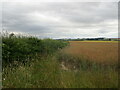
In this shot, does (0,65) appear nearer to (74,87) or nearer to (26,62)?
(26,62)

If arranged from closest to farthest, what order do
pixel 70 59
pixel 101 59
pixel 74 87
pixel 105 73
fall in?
pixel 74 87 < pixel 105 73 < pixel 101 59 < pixel 70 59

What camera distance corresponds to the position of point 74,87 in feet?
8.29

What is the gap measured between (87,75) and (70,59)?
1.63 meters

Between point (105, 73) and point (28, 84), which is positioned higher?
point (105, 73)

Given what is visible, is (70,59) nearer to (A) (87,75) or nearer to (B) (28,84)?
(A) (87,75)

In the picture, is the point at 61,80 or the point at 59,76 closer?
the point at 61,80

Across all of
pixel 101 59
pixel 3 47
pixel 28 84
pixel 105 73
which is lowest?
pixel 28 84

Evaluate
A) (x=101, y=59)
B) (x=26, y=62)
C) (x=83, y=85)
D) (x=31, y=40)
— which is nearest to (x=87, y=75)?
(x=83, y=85)

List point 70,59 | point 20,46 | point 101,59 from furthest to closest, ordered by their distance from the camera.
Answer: point 70,59
point 20,46
point 101,59

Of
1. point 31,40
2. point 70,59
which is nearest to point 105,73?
point 70,59

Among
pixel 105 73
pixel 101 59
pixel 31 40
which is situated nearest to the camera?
pixel 105 73

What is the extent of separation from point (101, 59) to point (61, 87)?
1.81 metres

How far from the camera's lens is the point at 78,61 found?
421 cm

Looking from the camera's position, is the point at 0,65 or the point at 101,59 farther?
the point at 101,59
